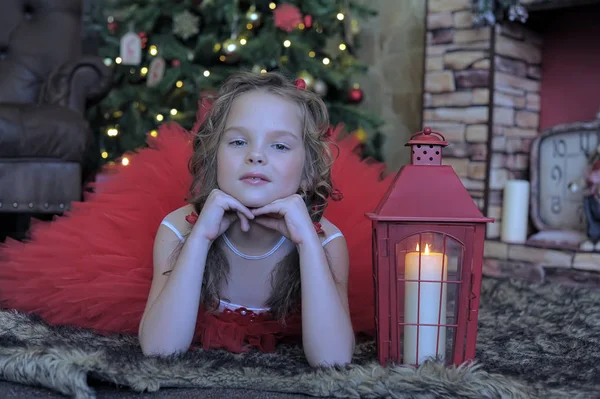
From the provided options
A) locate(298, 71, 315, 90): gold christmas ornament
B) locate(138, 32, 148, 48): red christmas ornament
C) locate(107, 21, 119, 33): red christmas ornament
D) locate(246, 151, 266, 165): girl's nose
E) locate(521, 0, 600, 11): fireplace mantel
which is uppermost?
locate(107, 21, 119, 33): red christmas ornament

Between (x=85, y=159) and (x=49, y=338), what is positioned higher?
(x=85, y=159)

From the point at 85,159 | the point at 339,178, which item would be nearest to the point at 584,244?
the point at 339,178

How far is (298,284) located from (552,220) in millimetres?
1527

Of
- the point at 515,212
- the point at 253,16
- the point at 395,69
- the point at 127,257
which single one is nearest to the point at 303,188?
the point at 127,257

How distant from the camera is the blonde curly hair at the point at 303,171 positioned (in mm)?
1108

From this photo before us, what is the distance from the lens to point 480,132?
2.29 meters

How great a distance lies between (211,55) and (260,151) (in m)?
1.61

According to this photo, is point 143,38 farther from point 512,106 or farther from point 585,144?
point 585,144

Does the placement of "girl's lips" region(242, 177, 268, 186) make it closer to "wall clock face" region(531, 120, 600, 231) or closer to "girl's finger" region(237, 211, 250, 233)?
"girl's finger" region(237, 211, 250, 233)

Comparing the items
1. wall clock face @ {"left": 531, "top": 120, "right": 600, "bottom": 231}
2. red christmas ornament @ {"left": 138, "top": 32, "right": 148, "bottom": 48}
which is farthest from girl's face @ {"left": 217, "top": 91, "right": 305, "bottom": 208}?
A: red christmas ornament @ {"left": 138, "top": 32, "right": 148, "bottom": 48}

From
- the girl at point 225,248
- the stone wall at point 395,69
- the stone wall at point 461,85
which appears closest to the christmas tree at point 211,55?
the stone wall at point 395,69

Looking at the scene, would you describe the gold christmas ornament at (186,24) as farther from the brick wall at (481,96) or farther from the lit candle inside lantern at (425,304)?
the lit candle inside lantern at (425,304)

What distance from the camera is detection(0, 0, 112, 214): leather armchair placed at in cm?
191

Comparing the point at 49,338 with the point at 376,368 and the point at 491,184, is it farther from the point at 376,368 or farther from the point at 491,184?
the point at 491,184
